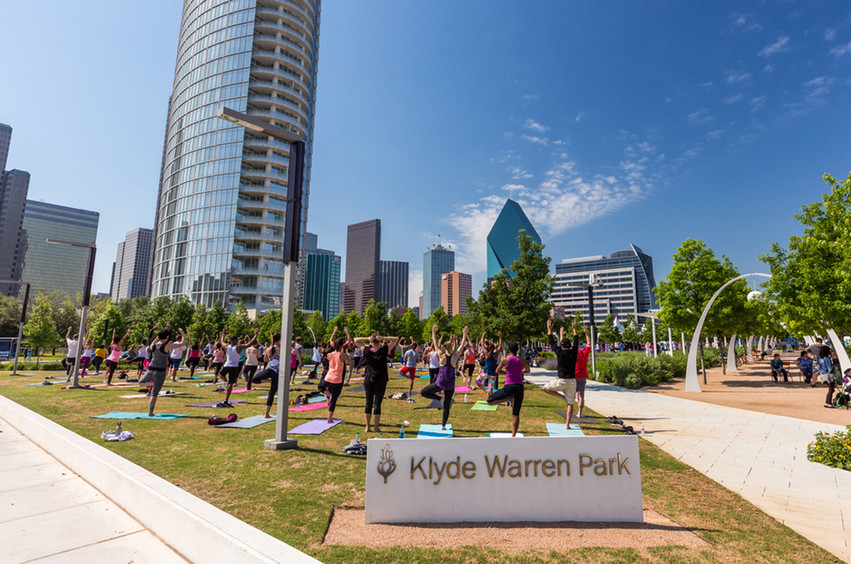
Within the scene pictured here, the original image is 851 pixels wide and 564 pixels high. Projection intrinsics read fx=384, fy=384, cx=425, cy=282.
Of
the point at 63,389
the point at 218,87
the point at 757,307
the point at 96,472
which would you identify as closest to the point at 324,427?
the point at 96,472

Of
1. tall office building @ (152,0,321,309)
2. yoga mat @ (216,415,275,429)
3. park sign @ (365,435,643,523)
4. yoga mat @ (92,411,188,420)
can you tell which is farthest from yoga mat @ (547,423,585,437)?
tall office building @ (152,0,321,309)

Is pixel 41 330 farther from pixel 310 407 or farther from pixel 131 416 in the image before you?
pixel 310 407

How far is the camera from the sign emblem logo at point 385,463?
430cm

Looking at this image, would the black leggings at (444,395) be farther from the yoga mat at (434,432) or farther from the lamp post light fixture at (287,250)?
the lamp post light fixture at (287,250)

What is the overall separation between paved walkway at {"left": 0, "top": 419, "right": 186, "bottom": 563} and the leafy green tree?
66.9 metres

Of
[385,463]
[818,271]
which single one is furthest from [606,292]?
[385,463]

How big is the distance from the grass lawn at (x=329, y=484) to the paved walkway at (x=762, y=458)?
36 centimetres

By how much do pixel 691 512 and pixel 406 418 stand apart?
6523 millimetres

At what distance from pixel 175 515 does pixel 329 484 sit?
1912mm

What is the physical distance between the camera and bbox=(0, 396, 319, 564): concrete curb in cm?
301

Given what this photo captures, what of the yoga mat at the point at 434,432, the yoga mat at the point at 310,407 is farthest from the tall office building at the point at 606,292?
the yoga mat at the point at 434,432

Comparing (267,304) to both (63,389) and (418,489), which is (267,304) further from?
(418,489)

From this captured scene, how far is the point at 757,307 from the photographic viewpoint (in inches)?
947

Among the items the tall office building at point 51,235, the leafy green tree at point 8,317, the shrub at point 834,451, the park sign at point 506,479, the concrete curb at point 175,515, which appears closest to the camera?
the concrete curb at point 175,515
